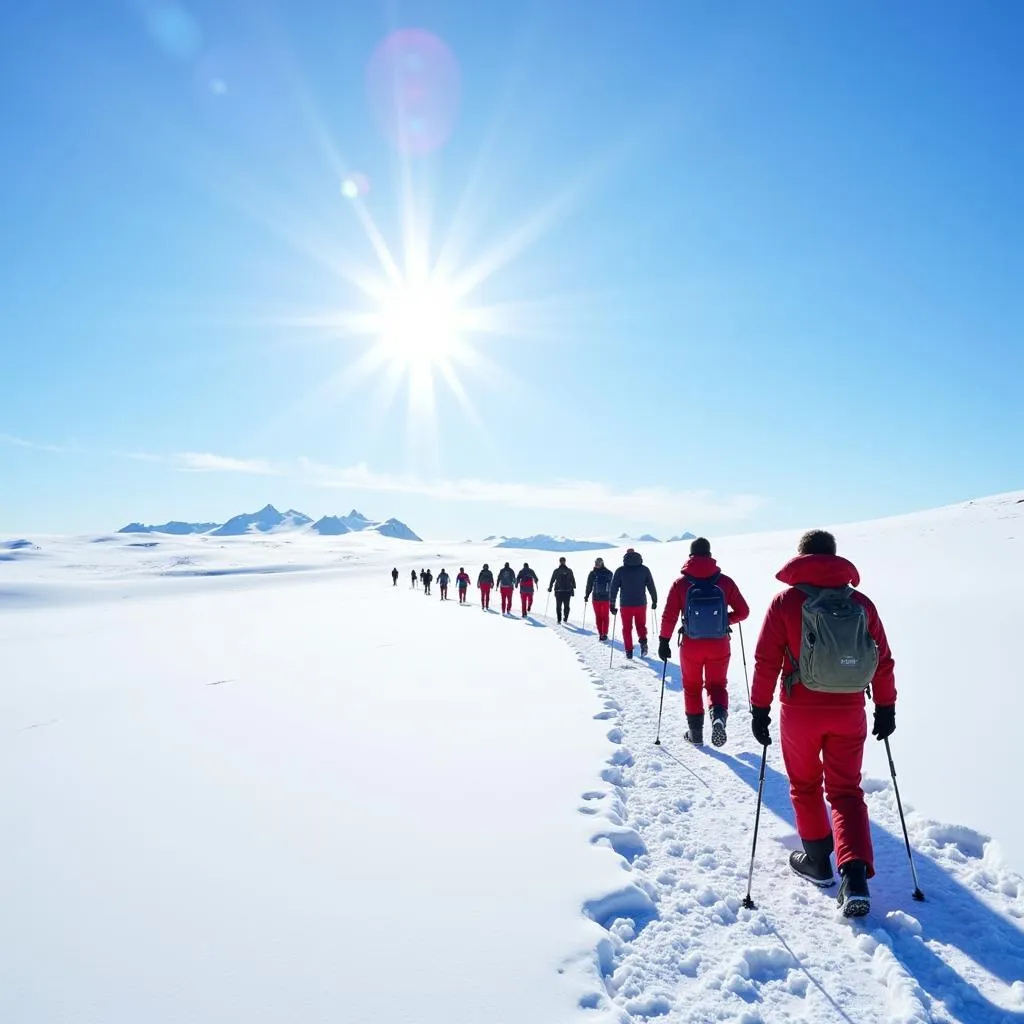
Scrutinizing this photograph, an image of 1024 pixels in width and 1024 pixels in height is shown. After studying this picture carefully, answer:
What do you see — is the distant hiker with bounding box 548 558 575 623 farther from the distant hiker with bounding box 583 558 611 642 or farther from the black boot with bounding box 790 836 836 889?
the black boot with bounding box 790 836 836 889

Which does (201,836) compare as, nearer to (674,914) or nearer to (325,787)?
(325,787)

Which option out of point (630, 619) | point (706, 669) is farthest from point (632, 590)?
point (706, 669)

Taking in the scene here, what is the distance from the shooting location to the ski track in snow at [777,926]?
116 inches

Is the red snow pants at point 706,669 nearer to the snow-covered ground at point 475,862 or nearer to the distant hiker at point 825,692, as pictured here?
the snow-covered ground at point 475,862

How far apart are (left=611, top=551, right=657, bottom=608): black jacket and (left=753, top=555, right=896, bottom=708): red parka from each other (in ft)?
27.1

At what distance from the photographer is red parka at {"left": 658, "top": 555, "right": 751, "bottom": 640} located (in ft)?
24.3

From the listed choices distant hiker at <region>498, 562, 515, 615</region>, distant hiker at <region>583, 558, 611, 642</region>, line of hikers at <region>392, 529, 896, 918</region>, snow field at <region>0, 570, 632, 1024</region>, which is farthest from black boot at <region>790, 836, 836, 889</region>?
distant hiker at <region>498, 562, 515, 615</region>

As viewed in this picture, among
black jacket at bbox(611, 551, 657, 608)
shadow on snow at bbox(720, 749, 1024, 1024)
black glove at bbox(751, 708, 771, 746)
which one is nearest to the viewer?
shadow on snow at bbox(720, 749, 1024, 1024)

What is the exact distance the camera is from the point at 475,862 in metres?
4.09

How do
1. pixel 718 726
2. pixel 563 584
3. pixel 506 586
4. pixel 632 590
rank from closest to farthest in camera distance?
pixel 718 726, pixel 632 590, pixel 563 584, pixel 506 586

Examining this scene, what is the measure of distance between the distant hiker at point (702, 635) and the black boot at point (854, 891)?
3.15 meters

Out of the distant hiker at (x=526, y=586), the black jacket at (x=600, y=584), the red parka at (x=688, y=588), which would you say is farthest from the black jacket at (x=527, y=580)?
the red parka at (x=688, y=588)

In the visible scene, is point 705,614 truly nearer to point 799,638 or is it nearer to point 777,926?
point 799,638

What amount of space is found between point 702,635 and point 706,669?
595 millimetres
